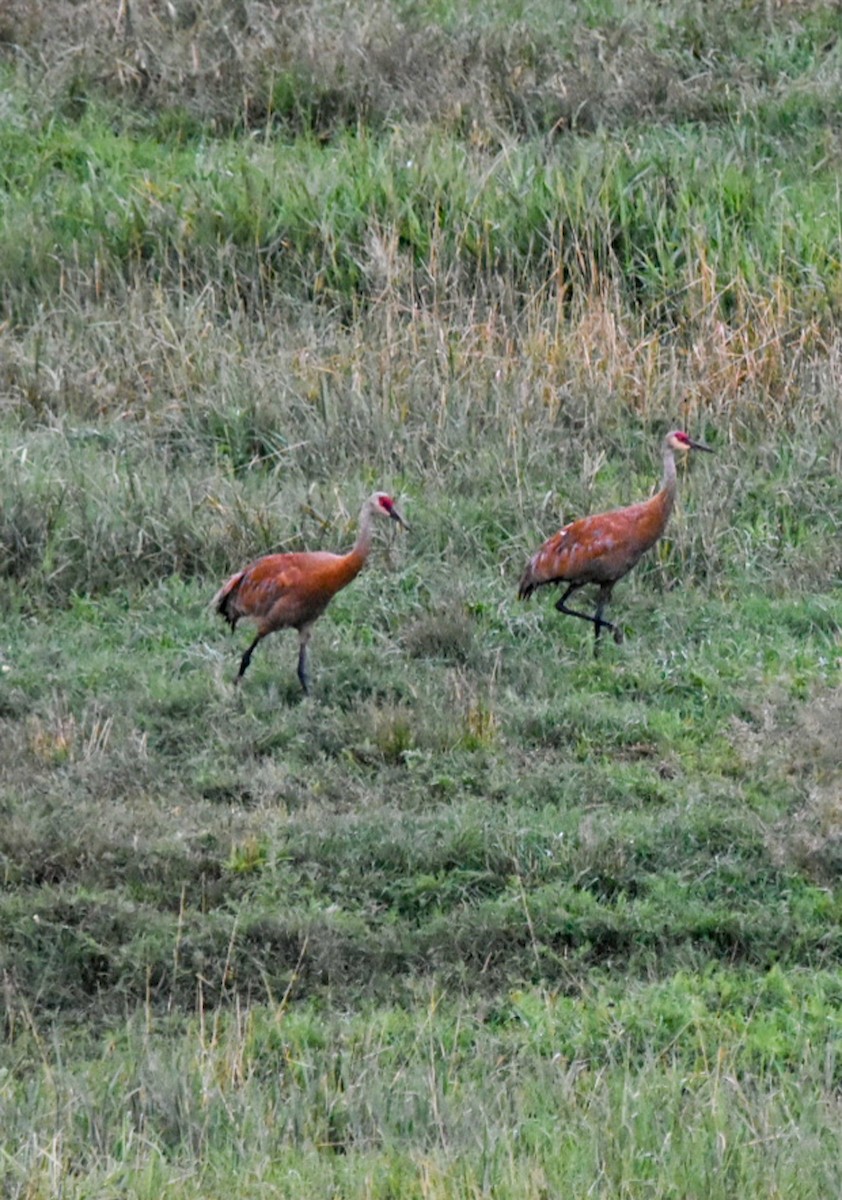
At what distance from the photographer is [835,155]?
13172 mm

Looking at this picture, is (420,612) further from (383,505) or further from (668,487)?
(668,487)

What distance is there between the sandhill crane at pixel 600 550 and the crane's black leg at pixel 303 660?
1077mm

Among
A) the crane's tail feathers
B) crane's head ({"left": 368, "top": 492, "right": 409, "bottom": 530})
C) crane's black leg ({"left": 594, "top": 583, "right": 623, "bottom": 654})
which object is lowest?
crane's black leg ({"left": 594, "top": 583, "right": 623, "bottom": 654})

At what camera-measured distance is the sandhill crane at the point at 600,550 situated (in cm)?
841

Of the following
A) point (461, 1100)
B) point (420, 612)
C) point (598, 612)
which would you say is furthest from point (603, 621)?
point (461, 1100)

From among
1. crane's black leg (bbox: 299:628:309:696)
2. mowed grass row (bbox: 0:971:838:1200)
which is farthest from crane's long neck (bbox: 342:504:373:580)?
mowed grass row (bbox: 0:971:838:1200)

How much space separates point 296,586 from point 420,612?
36.0 inches

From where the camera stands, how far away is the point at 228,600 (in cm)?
826

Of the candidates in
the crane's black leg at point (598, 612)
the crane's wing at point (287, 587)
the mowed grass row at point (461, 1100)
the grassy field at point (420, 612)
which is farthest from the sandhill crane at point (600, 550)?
the mowed grass row at point (461, 1100)

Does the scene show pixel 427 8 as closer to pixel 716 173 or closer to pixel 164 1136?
pixel 716 173

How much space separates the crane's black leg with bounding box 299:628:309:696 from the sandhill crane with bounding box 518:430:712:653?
1.08 m

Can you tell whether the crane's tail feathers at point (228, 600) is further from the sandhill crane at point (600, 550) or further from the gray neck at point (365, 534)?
the sandhill crane at point (600, 550)

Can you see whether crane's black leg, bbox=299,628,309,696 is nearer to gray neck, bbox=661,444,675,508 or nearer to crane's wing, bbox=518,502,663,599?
crane's wing, bbox=518,502,663,599

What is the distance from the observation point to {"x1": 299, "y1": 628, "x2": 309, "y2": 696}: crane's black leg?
8.08 metres
